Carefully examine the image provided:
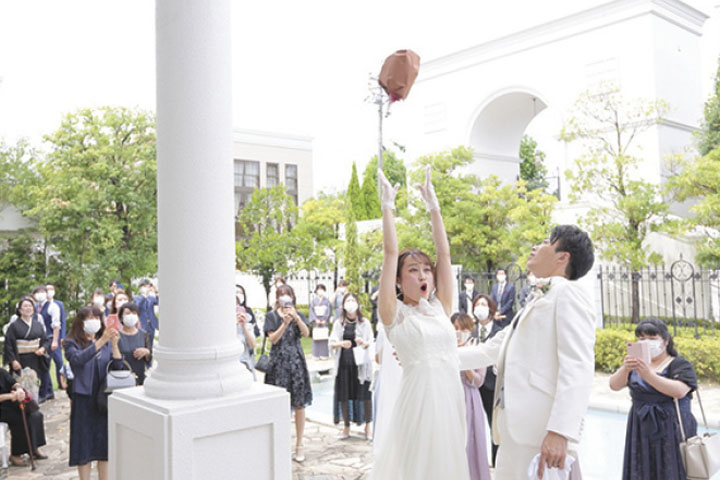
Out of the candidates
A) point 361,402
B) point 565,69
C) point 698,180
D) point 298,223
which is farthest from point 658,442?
point 298,223

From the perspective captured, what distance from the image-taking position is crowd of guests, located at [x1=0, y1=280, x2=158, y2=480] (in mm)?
5641

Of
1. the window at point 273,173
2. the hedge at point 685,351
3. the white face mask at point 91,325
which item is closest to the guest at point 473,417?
the white face mask at point 91,325

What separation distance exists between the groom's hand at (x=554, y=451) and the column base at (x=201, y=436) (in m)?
1.53

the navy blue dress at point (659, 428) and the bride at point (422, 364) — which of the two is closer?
the bride at point (422, 364)

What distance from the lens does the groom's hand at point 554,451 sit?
2.82m

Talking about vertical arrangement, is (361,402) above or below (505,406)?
below

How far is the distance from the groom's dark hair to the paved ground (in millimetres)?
3894

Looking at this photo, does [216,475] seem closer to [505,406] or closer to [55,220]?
[505,406]

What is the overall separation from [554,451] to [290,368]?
466cm

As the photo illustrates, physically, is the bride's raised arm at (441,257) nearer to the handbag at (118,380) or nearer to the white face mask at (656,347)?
the white face mask at (656,347)

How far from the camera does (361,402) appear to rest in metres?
7.80

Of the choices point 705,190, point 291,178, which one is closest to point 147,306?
point 705,190

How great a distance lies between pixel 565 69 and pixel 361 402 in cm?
1631

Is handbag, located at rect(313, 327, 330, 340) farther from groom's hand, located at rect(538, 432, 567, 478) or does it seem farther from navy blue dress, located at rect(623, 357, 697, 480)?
groom's hand, located at rect(538, 432, 567, 478)
